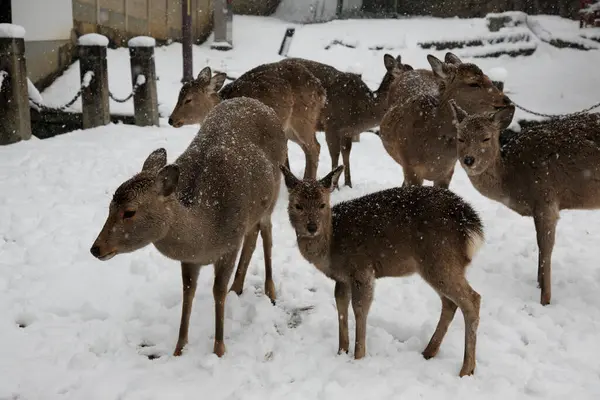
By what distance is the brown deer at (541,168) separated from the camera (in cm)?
580

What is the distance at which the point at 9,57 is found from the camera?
996 cm

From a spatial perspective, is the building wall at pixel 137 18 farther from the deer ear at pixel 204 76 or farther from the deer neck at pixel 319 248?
the deer neck at pixel 319 248

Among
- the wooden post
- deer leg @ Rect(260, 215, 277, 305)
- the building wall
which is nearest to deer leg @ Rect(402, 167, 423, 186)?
deer leg @ Rect(260, 215, 277, 305)

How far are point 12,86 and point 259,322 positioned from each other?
23.4 feet

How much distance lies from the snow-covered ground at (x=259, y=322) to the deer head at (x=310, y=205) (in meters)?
0.91

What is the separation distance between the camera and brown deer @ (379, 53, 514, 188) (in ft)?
22.2

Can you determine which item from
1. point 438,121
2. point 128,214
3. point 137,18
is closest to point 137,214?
point 128,214

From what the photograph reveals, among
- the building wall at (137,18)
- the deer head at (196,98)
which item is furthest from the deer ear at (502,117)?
the building wall at (137,18)

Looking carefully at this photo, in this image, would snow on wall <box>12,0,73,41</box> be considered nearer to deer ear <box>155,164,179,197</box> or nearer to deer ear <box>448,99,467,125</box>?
deer ear <box>448,99,467,125</box>

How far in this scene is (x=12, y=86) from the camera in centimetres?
1012

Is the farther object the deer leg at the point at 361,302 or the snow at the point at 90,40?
the snow at the point at 90,40

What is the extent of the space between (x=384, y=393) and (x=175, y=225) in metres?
1.79

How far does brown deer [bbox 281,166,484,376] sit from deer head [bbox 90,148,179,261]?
3.45ft

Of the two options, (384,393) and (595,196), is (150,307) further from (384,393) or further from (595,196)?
(595,196)
